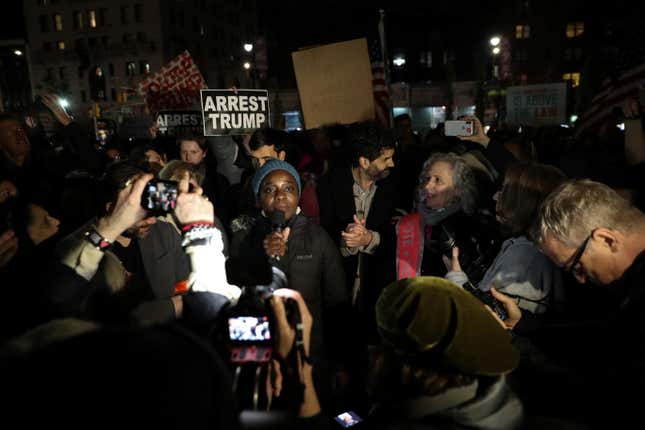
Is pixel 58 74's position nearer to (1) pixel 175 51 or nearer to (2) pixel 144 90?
(1) pixel 175 51

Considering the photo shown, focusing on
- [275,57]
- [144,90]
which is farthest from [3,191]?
[275,57]

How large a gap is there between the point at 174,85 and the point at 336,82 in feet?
11.4

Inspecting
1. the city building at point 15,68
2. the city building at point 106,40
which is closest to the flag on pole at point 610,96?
the city building at point 106,40

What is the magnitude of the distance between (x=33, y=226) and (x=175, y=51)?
6837 cm

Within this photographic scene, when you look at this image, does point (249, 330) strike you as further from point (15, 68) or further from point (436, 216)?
point (15, 68)

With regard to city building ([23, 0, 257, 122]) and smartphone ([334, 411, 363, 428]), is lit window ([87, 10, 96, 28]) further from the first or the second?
smartphone ([334, 411, 363, 428])

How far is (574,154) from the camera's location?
546 cm

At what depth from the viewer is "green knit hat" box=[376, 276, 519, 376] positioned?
1.52 metres

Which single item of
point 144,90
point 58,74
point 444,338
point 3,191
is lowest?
point 444,338

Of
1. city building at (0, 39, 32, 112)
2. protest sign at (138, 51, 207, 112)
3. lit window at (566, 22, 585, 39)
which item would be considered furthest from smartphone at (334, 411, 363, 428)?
lit window at (566, 22, 585, 39)

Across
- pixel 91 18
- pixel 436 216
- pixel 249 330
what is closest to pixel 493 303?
pixel 436 216

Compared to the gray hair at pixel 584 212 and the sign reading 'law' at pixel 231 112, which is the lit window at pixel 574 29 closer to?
the sign reading 'law' at pixel 231 112

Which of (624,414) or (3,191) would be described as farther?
(3,191)

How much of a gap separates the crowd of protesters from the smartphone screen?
0.24 ft
